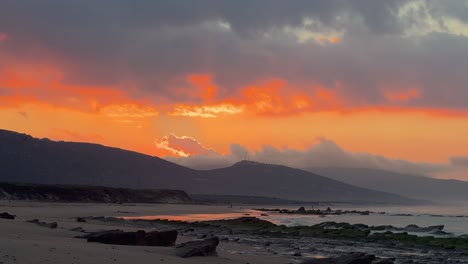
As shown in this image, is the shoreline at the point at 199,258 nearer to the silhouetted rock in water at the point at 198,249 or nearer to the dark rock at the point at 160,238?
the silhouetted rock in water at the point at 198,249

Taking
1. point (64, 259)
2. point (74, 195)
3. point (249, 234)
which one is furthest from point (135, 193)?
point (64, 259)

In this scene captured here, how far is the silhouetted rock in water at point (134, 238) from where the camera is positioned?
29.3m

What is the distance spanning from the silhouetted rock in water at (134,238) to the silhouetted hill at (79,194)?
100707mm

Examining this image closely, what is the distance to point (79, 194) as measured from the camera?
463 ft

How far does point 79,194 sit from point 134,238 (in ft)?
385

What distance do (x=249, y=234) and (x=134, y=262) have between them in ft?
110

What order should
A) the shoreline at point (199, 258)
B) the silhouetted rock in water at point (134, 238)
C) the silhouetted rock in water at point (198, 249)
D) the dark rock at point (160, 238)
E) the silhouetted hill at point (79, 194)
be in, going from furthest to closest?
the silhouetted hill at point (79, 194) → the dark rock at point (160, 238) → the silhouetted rock in water at point (134, 238) → the silhouetted rock in water at point (198, 249) → the shoreline at point (199, 258)

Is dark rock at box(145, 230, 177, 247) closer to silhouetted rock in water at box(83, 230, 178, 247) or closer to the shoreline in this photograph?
silhouetted rock in water at box(83, 230, 178, 247)

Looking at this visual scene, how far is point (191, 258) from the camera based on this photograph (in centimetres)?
2644

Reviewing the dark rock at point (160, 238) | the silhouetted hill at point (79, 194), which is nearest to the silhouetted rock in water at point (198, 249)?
the dark rock at point (160, 238)

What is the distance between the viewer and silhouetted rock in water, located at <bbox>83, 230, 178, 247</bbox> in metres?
29.3

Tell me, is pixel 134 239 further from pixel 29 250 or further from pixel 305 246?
pixel 305 246

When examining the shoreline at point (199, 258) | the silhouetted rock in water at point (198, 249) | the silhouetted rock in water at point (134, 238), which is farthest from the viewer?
the silhouetted rock in water at point (134, 238)

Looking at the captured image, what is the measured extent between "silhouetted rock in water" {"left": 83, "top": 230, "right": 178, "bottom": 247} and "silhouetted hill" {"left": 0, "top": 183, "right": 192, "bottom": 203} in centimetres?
10071
